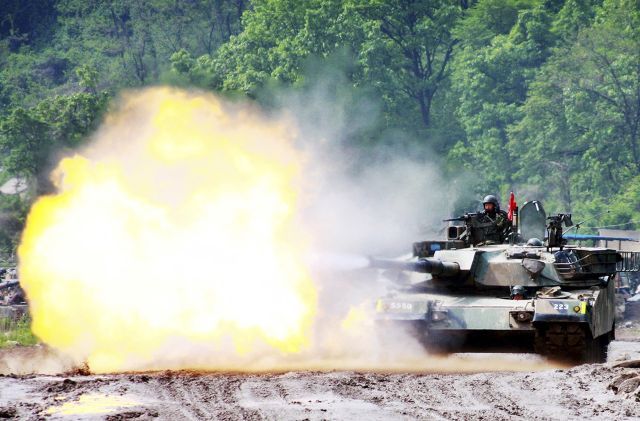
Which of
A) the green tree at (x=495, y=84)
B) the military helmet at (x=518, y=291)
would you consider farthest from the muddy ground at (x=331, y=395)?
the green tree at (x=495, y=84)

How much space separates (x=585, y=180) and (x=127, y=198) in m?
40.7

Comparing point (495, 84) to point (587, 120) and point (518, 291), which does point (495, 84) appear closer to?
point (587, 120)

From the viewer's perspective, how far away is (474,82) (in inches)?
2628

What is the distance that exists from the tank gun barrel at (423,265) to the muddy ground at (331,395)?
1.95 m

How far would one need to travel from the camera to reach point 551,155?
63.3m

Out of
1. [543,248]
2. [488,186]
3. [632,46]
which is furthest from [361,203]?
[543,248]

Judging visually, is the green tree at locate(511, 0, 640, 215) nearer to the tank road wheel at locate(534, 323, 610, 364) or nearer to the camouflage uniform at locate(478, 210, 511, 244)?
the camouflage uniform at locate(478, 210, 511, 244)

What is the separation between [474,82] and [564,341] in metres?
46.7

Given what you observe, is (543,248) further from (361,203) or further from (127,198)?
(361,203)

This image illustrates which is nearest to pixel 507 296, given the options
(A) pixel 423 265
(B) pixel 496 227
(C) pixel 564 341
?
(A) pixel 423 265

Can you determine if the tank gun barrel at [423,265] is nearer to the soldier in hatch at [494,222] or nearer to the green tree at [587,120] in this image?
the soldier in hatch at [494,222]

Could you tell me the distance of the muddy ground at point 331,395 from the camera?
615 inches

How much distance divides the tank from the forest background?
2702 cm

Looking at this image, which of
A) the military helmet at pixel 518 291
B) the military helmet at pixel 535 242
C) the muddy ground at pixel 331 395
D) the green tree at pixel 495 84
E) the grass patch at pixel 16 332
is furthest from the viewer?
the green tree at pixel 495 84
